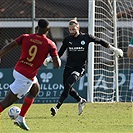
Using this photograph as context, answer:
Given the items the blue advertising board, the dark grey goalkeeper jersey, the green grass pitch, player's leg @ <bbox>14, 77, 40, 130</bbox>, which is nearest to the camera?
player's leg @ <bbox>14, 77, 40, 130</bbox>

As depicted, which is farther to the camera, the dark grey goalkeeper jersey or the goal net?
the goal net

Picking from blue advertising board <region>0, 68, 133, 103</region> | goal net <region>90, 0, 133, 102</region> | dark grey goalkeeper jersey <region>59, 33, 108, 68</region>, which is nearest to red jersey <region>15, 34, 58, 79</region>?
dark grey goalkeeper jersey <region>59, 33, 108, 68</region>

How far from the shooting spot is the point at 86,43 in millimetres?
14969

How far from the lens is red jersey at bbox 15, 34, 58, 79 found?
34.3 feet

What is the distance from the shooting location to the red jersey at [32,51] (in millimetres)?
10445

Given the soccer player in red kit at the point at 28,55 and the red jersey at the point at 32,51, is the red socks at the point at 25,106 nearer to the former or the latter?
the soccer player in red kit at the point at 28,55

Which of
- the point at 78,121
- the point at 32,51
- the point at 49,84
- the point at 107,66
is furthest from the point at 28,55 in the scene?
the point at 107,66

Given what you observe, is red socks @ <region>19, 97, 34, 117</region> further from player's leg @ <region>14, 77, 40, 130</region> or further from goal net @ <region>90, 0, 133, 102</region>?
goal net @ <region>90, 0, 133, 102</region>

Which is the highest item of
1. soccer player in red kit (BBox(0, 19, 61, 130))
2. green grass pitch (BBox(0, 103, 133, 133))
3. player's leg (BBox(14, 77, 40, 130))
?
soccer player in red kit (BBox(0, 19, 61, 130))

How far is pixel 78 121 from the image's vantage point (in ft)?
42.4

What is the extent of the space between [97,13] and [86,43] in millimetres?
5056

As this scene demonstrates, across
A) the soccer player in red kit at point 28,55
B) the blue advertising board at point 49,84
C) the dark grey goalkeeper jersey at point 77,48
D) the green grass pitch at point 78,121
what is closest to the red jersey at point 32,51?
the soccer player in red kit at point 28,55

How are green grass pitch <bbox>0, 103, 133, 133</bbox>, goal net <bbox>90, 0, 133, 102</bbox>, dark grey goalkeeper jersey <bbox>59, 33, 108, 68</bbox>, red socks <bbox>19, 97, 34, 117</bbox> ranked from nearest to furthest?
red socks <bbox>19, 97, 34, 117</bbox> → green grass pitch <bbox>0, 103, 133, 133</bbox> → dark grey goalkeeper jersey <bbox>59, 33, 108, 68</bbox> → goal net <bbox>90, 0, 133, 102</bbox>

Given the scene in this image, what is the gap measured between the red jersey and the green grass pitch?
3.87 ft
